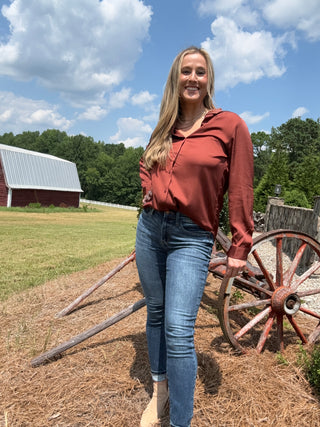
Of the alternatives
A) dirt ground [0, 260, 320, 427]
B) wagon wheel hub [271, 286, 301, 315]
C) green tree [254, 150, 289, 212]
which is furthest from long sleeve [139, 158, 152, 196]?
green tree [254, 150, 289, 212]

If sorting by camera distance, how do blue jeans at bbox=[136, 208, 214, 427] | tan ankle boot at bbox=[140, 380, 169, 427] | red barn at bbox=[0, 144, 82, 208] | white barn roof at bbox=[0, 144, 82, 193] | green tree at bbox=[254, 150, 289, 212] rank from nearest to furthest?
blue jeans at bbox=[136, 208, 214, 427] < tan ankle boot at bbox=[140, 380, 169, 427] < green tree at bbox=[254, 150, 289, 212] < red barn at bbox=[0, 144, 82, 208] < white barn roof at bbox=[0, 144, 82, 193]

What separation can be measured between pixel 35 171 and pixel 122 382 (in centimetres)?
2935

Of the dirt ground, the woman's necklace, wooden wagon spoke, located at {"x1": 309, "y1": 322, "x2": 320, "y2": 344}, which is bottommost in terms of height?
the dirt ground

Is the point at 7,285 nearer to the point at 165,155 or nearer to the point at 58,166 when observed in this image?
the point at 165,155

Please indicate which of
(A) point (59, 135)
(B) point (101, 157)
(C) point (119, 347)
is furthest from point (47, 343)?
(A) point (59, 135)

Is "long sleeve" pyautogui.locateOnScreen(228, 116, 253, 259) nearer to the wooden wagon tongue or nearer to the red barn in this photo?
the wooden wagon tongue

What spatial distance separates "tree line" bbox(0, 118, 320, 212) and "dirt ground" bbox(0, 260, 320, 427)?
12.5 metres

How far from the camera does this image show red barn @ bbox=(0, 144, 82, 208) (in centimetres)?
2684

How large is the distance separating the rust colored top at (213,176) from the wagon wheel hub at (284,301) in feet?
4.75

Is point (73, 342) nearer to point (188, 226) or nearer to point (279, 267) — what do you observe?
point (188, 226)

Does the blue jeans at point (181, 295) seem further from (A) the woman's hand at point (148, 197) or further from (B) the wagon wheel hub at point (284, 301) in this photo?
(B) the wagon wheel hub at point (284, 301)

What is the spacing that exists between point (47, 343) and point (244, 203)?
7.86ft

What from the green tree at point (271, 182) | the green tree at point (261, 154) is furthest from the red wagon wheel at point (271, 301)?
the green tree at point (261, 154)

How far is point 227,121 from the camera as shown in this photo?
1.82m
